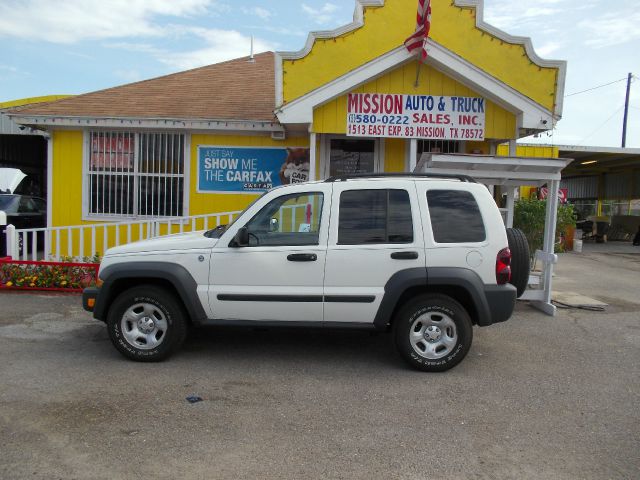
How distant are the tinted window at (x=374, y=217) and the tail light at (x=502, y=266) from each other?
33.7 inches

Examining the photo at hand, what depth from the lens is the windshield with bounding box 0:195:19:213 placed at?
12.7 m

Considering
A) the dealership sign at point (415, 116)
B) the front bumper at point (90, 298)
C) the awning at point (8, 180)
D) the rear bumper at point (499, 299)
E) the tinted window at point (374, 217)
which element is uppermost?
the dealership sign at point (415, 116)

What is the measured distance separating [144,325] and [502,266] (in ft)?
11.6

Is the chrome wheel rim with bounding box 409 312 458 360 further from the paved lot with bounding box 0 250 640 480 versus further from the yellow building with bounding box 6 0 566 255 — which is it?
the yellow building with bounding box 6 0 566 255

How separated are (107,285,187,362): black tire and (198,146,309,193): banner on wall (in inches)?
200

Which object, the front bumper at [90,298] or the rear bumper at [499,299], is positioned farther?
the front bumper at [90,298]

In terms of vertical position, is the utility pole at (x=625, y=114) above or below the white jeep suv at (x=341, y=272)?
above

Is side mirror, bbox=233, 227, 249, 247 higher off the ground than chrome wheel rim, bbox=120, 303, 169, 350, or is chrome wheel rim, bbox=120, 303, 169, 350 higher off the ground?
side mirror, bbox=233, 227, 249, 247

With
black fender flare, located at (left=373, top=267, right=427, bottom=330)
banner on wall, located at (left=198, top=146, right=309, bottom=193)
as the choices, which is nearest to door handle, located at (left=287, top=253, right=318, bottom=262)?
black fender flare, located at (left=373, top=267, right=427, bottom=330)

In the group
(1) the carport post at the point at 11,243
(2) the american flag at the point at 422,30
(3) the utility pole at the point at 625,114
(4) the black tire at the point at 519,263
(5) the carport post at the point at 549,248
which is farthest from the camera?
(3) the utility pole at the point at 625,114

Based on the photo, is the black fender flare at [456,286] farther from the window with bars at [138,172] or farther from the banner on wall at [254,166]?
the window with bars at [138,172]

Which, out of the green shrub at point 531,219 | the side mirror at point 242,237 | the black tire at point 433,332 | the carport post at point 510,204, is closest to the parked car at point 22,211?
the side mirror at point 242,237

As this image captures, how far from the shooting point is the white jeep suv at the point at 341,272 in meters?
4.94

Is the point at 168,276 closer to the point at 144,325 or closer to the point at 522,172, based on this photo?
the point at 144,325
